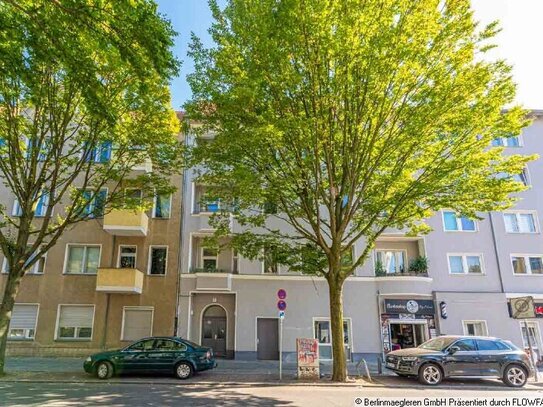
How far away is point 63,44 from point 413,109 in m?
9.53

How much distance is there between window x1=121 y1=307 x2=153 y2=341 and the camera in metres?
21.2

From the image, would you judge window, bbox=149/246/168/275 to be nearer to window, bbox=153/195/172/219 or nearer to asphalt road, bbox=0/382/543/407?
window, bbox=153/195/172/219

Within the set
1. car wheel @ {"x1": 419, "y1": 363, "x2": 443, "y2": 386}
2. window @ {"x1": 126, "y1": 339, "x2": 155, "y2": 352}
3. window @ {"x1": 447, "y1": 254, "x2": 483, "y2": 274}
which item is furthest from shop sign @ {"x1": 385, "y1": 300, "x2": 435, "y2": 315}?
window @ {"x1": 126, "y1": 339, "x2": 155, "y2": 352}

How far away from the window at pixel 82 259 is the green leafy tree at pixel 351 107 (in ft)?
37.8

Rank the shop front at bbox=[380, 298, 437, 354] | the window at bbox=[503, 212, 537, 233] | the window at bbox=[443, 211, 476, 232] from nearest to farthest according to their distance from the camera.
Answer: the shop front at bbox=[380, 298, 437, 354], the window at bbox=[443, 211, 476, 232], the window at bbox=[503, 212, 537, 233]

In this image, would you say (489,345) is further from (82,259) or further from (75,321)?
(82,259)

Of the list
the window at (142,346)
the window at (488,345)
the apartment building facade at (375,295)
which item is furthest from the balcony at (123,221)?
the window at (488,345)

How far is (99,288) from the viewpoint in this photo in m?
20.1

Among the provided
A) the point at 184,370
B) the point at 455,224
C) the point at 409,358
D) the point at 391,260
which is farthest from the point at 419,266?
the point at 184,370

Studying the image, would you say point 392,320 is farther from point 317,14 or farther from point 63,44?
point 63,44

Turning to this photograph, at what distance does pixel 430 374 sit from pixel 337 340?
326 centimetres

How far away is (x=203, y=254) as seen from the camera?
74.2 ft

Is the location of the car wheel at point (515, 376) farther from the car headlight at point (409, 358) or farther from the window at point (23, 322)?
the window at point (23, 322)

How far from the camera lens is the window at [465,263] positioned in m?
22.8
